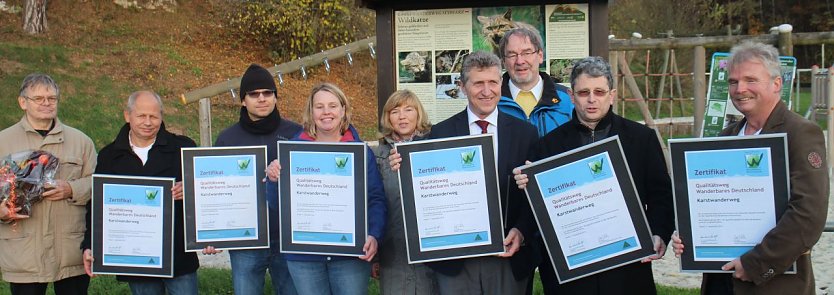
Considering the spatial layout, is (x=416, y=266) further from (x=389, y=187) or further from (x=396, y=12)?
(x=396, y=12)

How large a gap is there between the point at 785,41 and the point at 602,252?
5.73 metres

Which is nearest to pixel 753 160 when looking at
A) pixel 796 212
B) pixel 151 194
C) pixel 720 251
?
pixel 796 212

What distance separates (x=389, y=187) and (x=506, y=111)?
0.87 meters

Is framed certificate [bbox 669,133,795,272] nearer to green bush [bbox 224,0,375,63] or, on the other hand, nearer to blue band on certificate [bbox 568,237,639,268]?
blue band on certificate [bbox 568,237,639,268]

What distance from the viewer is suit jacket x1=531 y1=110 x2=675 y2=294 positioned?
4.27 metres

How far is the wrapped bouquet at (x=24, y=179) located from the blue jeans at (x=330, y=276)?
5.40 feet

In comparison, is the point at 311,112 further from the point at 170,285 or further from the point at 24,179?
the point at 24,179

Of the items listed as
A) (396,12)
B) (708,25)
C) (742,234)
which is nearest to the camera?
(742,234)

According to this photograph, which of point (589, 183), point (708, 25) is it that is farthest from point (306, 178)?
point (708, 25)

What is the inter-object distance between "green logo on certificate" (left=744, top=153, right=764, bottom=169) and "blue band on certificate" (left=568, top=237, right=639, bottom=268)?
2.20 ft

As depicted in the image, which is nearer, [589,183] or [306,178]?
[589,183]

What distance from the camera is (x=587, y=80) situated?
13.9ft

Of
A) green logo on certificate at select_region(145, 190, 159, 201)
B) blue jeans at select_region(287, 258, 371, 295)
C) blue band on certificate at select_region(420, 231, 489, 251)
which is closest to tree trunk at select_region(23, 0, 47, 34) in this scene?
green logo on certificate at select_region(145, 190, 159, 201)

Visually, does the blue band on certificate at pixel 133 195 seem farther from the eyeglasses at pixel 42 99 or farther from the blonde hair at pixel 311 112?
the blonde hair at pixel 311 112
